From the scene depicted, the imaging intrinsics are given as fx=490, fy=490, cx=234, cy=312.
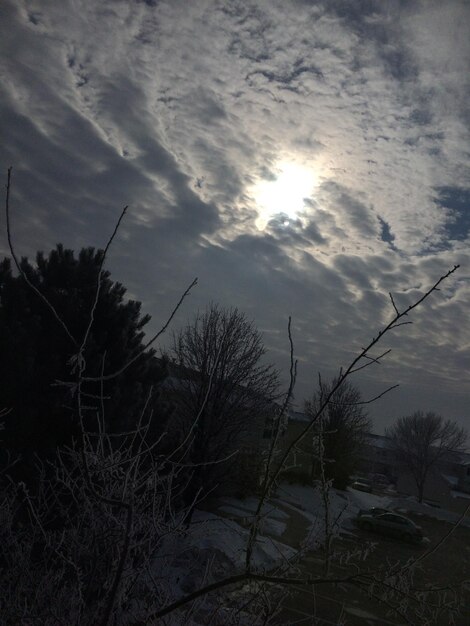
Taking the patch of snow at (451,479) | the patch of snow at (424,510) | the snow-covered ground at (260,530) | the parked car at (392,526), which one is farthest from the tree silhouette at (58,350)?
the patch of snow at (451,479)

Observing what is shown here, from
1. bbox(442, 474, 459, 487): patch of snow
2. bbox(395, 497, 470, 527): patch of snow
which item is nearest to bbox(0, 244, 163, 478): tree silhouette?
bbox(395, 497, 470, 527): patch of snow

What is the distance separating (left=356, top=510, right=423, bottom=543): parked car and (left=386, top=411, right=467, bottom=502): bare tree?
30697 mm

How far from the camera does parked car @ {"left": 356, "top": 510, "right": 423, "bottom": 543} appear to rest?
85.3 feet

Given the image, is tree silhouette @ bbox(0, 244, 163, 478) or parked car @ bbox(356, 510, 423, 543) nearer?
tree silhouette @ bbox(0, 244, 163, 478)

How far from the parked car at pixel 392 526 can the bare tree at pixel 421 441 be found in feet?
101

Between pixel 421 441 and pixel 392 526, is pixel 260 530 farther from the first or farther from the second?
pixel 421 441

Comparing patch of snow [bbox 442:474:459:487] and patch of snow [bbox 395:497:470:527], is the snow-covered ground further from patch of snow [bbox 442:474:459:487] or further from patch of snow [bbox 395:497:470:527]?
patch of snow [bbox 442:474:459:487]

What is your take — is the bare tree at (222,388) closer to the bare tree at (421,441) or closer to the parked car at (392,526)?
the parked car at (392,526)

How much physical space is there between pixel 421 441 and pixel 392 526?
117ft

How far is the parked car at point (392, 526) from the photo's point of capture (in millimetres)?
25984

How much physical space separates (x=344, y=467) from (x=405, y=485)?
32.9 meters

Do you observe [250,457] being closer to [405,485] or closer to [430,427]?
[430,427]

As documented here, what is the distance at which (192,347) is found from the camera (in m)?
19.8

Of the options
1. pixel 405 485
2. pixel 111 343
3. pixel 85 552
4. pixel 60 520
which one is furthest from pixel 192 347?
pixel 405 485
